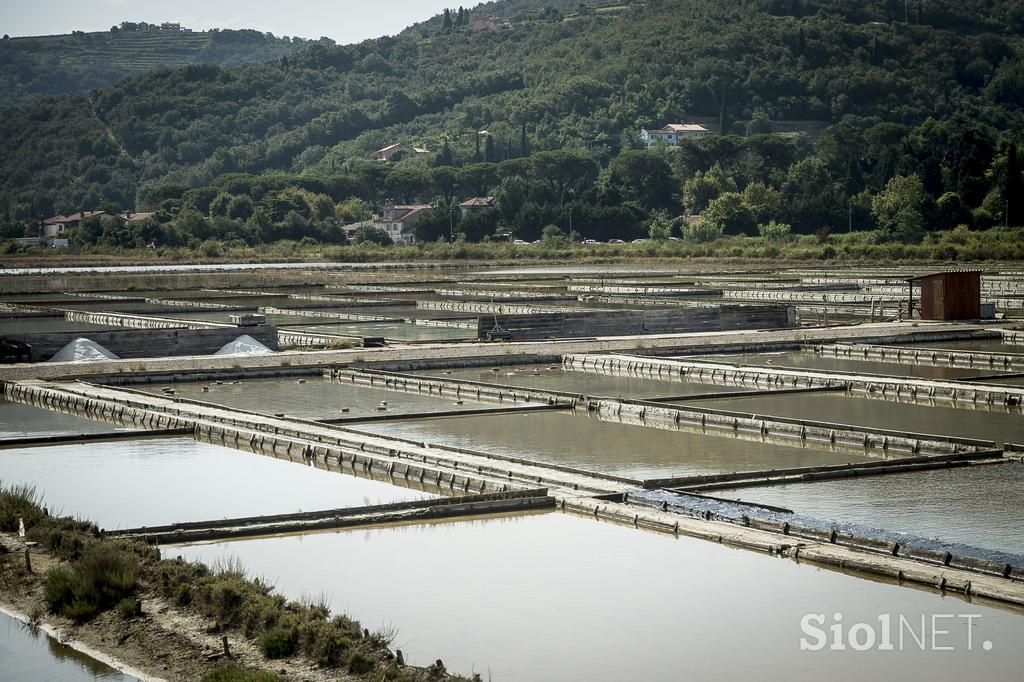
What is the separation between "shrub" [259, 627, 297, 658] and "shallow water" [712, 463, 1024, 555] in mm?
4350

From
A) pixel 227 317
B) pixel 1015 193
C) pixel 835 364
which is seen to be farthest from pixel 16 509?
pixel 1015 193

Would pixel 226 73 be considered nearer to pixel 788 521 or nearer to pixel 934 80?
pixel 934 80

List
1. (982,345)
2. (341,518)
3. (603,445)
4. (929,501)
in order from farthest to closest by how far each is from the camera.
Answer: (982,345) < (603,445) < (929,501) < (341,518)

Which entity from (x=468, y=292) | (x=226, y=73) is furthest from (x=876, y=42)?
(x=468, y=292)

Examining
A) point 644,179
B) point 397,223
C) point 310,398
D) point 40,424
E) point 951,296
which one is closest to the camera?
point 40,424

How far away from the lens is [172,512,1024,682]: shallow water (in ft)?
22.3

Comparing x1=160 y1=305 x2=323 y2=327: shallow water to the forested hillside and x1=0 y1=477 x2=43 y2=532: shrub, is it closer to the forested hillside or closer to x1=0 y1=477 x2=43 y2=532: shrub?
x1=0 y1=477 x2=43 y2=532: shrub

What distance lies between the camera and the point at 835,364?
20562 millimetres

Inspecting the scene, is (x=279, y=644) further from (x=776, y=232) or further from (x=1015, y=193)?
(x=776, y=232)

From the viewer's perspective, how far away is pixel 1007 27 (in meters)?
156

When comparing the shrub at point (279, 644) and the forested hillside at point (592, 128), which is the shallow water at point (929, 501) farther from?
the forested hillside at point (592, 128)

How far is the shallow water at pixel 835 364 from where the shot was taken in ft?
62.7

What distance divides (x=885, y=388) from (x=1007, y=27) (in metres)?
152

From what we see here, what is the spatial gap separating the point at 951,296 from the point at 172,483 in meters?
18.0
